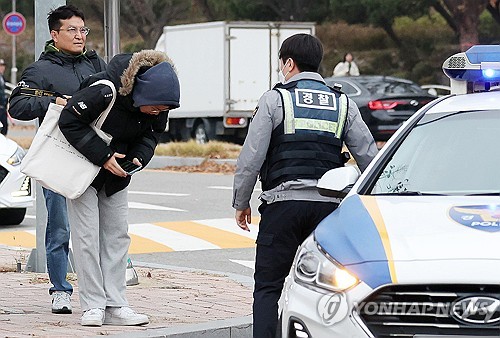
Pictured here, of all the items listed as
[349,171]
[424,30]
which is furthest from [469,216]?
[424,30]

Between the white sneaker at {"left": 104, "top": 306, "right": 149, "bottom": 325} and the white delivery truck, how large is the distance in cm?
2018

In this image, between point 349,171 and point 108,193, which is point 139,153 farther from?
point 349,171

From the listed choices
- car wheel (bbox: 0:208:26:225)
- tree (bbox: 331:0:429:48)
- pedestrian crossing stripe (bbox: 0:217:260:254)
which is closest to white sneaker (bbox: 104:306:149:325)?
pedestrian crossing stripe (bbox: 0:217:260:254)

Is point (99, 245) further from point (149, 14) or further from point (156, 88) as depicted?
point (149, 14)

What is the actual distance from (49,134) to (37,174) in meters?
0.24

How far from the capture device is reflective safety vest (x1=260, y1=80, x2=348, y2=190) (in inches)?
254

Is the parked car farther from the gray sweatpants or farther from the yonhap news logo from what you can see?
the yonhap news logo

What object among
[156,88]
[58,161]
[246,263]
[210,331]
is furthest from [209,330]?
[246,263]

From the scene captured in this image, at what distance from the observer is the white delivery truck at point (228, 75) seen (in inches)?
1106

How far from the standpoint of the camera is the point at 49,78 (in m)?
7.89

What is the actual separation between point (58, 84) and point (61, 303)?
138 cm

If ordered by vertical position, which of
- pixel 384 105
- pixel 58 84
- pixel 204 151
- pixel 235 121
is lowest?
pixel 235 121

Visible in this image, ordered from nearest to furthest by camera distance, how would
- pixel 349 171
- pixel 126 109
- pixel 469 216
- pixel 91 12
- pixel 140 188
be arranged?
pixel 469 216 → pixel 349 171 → pixel 126 109 → pixel 140 188 → pixel 91 12

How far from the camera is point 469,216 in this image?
5355 millimetres
